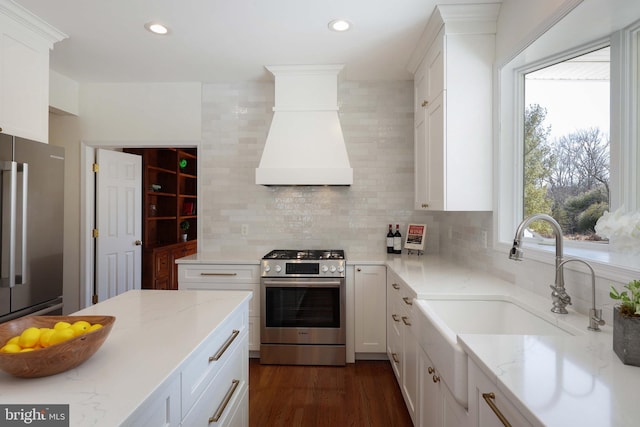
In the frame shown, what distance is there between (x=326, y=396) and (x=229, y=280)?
1.24m

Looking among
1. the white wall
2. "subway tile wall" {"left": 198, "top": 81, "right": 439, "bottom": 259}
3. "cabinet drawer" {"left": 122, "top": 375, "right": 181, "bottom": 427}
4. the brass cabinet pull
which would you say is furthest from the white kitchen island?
the white wall

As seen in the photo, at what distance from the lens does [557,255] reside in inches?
57.0

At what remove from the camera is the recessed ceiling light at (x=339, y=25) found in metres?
2.30

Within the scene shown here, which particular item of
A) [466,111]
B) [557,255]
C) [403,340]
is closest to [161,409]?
[557,255]

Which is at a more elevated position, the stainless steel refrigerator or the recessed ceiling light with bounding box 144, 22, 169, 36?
the recessed ceiling light with bounding box 144, 22, 169, 36

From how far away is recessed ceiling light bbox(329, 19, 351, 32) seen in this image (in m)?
2.30

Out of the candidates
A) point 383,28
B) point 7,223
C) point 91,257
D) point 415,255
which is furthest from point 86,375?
point 91,257

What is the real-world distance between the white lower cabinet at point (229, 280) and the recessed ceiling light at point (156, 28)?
73.0 inches

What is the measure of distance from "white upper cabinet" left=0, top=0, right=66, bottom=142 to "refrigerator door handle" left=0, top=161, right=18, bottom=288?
1.36 feet

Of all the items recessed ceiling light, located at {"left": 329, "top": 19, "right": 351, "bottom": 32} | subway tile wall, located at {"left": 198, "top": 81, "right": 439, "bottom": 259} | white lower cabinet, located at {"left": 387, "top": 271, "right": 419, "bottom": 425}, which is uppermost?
recessed ceiling light, located at {"left": 329, "top": 19, "right": 351, "bottom": 32}

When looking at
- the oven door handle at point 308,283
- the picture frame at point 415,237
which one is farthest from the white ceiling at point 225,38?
the oven door handle at point 308,283

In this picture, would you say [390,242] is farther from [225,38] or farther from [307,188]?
[225,38]

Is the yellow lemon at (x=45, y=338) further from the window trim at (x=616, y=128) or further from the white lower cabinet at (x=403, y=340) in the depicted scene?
the window trim at (x=616, y=128)

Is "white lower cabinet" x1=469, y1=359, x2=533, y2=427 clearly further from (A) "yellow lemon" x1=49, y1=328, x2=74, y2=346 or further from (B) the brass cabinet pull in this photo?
(A) "yellow lemon" x1=49, y1=328, x2=74, y2=346
